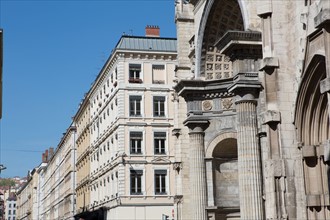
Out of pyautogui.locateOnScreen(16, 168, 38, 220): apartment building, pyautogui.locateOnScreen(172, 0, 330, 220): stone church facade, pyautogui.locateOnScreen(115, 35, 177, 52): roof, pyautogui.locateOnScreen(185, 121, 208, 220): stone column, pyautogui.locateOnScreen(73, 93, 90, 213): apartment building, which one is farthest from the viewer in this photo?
pyautogui.locateOnScreen(16, 168, 38, 220): apartment building

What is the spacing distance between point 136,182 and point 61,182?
4512 cm

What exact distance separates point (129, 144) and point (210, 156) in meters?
19.9

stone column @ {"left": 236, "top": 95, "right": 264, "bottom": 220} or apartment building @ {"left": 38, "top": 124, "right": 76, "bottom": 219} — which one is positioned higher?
apartment building @ {"left": 38, "top": 124, "right": 76, "bottom": 219}

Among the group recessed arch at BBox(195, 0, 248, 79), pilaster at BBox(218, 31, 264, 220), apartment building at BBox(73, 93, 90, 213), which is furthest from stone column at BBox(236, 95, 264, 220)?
apartment building at BBox(73, 93, 90, 213)

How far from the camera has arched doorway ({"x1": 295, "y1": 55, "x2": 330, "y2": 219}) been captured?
55.7ft

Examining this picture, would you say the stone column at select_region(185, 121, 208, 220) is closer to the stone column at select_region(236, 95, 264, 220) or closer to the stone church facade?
the stone church facade

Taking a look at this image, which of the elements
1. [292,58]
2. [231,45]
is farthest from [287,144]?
[231,45]

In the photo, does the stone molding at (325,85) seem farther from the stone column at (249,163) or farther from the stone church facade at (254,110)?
the stone column at (249,163)

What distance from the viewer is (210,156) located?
2962 cm

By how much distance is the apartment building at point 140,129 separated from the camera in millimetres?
48125

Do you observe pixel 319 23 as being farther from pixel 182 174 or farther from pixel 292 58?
pixel 182 174

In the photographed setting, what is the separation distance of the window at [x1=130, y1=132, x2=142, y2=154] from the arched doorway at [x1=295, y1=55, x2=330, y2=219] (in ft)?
104

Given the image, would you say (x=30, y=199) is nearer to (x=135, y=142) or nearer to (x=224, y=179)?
(x=135, y=142)

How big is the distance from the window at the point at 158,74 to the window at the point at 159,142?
441 cm
